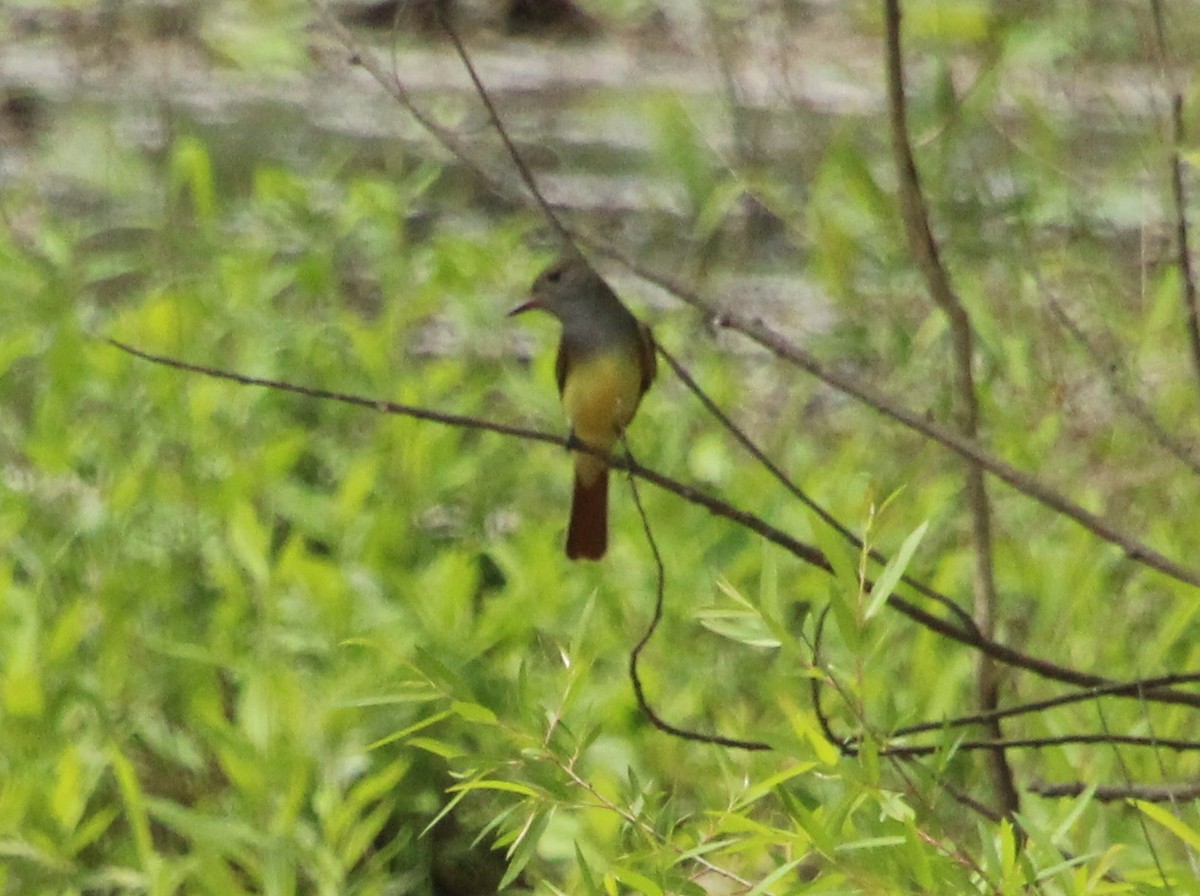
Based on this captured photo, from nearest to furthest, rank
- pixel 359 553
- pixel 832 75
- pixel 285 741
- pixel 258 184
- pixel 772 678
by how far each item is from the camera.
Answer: pixel 285 741 → pixel 772 678 → pixel 359 553 → pixel 258 184 → pixel 832 75

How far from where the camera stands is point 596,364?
11.1ft

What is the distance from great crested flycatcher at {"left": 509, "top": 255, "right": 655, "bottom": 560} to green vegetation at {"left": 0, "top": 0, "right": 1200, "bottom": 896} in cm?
14

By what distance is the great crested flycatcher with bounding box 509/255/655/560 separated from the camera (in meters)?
3.36

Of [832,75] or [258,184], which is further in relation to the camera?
[832,75]

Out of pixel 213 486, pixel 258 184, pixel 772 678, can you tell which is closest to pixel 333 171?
pixel 258 184

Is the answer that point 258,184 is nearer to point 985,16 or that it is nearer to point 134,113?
point 134,113

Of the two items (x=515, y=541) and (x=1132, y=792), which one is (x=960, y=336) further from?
(x=515, y=541)

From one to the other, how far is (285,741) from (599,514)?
675 millimetres

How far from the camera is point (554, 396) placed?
12.5 feet

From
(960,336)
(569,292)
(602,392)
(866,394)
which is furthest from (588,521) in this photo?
(866,394)

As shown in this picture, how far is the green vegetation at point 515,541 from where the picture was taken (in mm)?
2570

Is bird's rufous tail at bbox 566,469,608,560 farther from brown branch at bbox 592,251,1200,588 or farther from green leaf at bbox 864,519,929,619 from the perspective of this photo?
green leaf at bbox 864,519,929,619

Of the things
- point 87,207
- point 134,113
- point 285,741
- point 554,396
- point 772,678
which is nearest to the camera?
point 285,741

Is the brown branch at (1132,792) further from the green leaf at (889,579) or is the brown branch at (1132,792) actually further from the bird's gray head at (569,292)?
the bird's gray head at (569,292)
